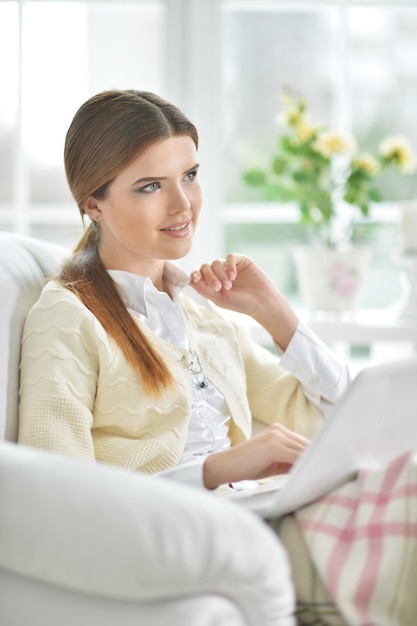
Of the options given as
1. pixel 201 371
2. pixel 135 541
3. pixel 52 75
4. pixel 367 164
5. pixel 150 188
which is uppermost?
pixel 52 75

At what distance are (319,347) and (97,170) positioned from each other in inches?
22.1

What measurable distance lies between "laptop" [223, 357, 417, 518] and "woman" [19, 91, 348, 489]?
16cm

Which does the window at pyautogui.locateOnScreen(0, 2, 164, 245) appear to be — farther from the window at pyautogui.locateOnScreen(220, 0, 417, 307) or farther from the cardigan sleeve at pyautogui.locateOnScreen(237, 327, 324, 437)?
the cardigan sleeve at pyautogui.locateOnScreen(237, 327, 324, 437)

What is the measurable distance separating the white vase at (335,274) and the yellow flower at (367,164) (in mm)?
242

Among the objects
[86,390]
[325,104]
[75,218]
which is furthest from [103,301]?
[325,104]

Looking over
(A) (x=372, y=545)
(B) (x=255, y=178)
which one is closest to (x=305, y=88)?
(B) (x=255, y=178)

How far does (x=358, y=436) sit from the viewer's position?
1.23 metres

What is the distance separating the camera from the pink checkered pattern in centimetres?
113

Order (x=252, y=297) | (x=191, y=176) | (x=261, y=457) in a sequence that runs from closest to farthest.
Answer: (x=261, y=457) → (x=191, y=176) → (x=252, y=297)

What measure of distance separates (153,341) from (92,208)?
276mm

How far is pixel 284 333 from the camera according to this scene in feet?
6.35

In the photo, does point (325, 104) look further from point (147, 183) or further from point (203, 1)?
point (147, 183)

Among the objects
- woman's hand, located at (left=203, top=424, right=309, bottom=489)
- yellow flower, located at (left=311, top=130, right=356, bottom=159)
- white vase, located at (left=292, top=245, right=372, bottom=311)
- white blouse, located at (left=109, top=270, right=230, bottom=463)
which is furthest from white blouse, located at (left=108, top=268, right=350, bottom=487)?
yellow flower, located at (left=311, top=130, right=356, bottom=159)

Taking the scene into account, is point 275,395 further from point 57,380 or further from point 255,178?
point 255,178
